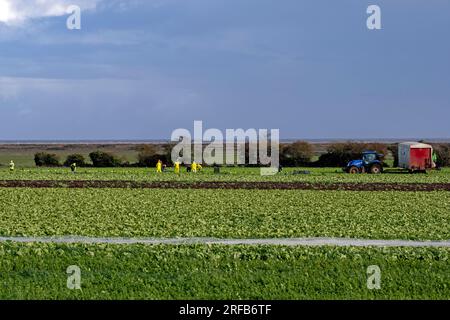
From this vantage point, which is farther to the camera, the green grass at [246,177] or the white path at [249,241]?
the green grass at [246,177]

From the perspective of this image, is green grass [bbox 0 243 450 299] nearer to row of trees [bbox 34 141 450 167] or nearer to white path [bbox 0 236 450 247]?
white path [bbox 0 236 450 247]

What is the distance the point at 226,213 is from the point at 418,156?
3686 cm

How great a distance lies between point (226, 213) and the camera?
26.0 m

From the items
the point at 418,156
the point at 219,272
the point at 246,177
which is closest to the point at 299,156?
the point at 418,156

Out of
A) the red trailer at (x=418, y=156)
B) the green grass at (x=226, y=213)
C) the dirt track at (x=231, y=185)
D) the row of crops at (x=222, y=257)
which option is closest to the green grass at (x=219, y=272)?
the row of crops at (x=222, y=257)

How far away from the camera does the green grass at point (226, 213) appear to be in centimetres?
2019

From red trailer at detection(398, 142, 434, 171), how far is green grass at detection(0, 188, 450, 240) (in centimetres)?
2177

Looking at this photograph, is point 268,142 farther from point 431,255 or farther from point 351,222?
point 431,255

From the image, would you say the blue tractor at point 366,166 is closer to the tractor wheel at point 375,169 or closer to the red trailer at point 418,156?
the tractor wheel at point 375,169

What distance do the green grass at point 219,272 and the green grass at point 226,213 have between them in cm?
349

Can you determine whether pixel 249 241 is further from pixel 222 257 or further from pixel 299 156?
pixel 299 156

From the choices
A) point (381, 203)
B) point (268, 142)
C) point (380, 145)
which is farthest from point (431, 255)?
point (380, 145)

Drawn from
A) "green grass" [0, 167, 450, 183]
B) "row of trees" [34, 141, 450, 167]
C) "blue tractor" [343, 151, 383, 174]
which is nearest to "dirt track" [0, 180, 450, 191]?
"green grass" [0, 167, 450, 183]
